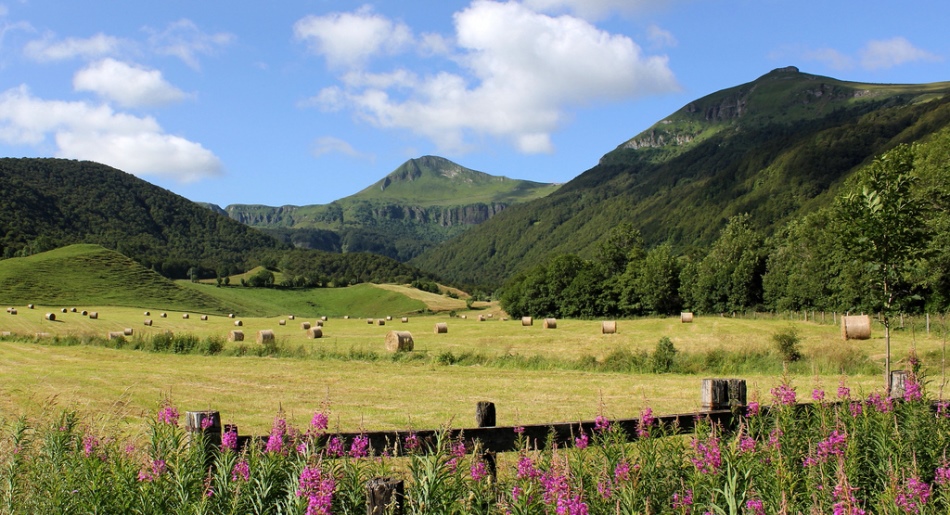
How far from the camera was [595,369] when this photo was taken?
27.9 metres

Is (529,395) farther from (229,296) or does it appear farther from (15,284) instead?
(229,296)

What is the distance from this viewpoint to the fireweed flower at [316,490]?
436cm

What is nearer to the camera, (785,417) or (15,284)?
(785,417)

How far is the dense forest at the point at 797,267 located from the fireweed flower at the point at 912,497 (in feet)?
33.7

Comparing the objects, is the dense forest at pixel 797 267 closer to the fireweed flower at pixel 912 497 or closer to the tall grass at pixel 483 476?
the tall grass at pixel 483 476

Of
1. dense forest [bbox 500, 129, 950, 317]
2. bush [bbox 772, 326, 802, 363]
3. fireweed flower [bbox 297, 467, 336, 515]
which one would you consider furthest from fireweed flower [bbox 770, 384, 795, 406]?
bush [bbox 772, 326, 802, 363]

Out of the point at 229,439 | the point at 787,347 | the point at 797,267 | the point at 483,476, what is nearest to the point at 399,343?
the point at 787,347

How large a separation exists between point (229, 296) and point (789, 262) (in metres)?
97.8

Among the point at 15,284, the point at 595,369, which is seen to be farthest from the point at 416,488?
the point at 15,284

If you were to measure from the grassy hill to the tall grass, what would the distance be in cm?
9512

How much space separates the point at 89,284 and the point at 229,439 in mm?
108218

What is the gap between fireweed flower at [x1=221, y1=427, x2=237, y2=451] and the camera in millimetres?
5824

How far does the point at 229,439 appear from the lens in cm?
585

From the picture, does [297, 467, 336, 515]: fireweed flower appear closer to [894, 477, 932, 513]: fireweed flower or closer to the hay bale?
[894, 477, 932, 513]: fireweed flower
